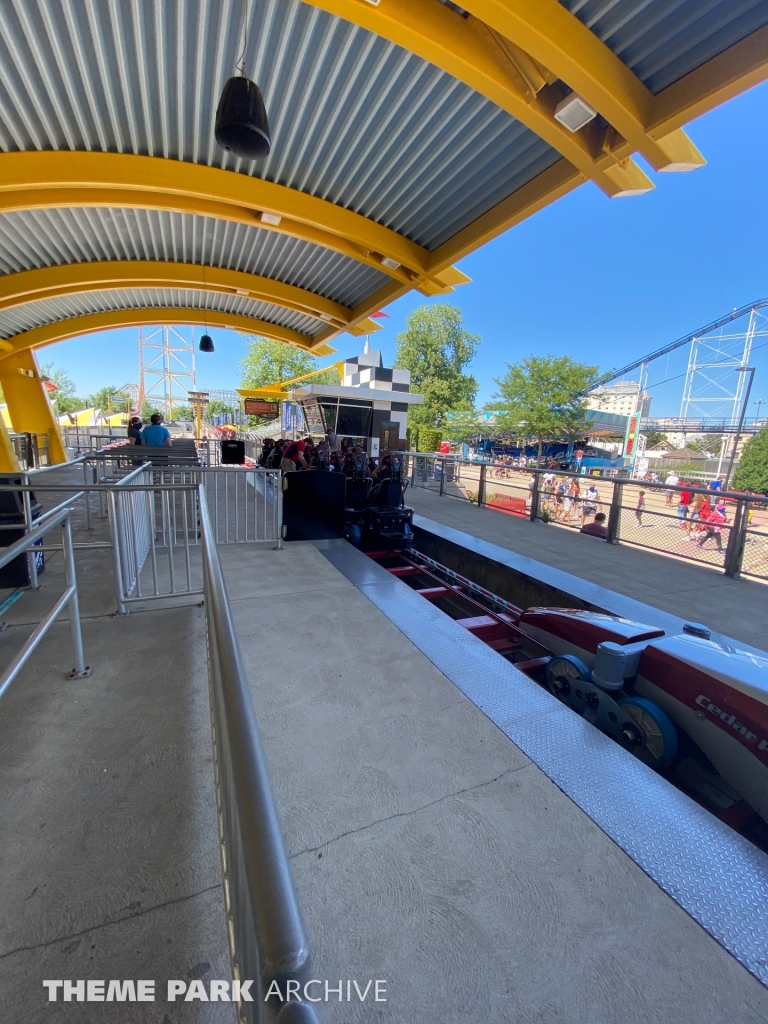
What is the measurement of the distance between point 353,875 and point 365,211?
240 inches

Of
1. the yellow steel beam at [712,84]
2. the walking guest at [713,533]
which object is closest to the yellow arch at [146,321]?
the yellow steel beam at [712,84]

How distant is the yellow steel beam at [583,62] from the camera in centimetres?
256

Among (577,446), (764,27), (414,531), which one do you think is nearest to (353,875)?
(764,27)

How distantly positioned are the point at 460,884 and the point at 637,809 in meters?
0.85

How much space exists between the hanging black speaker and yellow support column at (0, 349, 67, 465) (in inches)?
476

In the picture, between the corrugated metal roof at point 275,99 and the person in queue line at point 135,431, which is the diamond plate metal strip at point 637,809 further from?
the person in queue line at point 135,431

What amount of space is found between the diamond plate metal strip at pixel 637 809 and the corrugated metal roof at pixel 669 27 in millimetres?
4222

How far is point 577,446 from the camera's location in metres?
33.6

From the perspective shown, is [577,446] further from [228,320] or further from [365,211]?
[365,211]

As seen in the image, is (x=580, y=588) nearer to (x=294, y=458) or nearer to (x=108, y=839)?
(x=108, y=839)

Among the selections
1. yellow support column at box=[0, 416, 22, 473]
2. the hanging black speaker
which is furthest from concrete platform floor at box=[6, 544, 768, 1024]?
yellow support column at box=[0, 416, 22, 473]

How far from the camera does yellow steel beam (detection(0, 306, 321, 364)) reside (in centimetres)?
1020

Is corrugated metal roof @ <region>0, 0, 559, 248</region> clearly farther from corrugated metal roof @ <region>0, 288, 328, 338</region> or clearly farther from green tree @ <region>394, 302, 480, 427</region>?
green tree @ <region>394, 302, 480, 427</region>

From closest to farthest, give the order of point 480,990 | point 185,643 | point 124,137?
point 480,990 → point 185,643 → point 124,137
